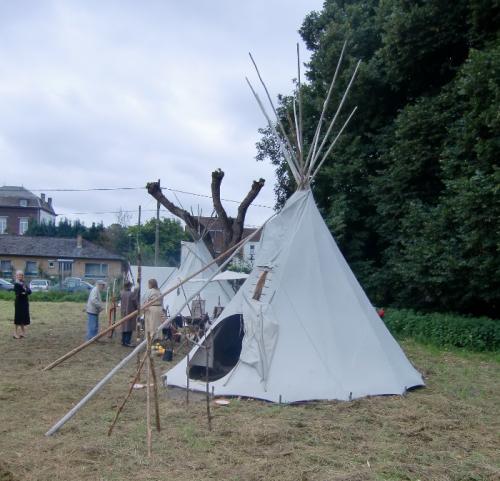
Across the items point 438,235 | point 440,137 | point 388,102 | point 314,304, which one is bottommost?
point 314,304

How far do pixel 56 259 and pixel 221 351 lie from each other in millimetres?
41653

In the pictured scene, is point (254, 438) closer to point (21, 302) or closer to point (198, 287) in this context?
point (21, 302)

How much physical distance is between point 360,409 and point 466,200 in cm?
661

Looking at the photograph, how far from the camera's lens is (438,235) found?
1395 cm

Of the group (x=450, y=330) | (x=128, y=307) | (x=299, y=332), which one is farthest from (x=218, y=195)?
(x=299, y=332)

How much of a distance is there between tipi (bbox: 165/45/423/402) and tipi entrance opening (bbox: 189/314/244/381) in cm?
1

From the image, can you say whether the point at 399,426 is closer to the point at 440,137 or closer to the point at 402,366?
the point at 402,366

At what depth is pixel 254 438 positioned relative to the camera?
18.7 feet

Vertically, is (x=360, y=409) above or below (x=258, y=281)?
below

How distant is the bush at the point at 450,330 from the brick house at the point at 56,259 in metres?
35.2

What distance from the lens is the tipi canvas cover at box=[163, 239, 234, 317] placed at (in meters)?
15.2

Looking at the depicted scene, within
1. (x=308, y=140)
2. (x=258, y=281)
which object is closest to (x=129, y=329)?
(x=258, y=281)

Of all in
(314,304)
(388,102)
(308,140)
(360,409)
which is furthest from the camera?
(308,140)

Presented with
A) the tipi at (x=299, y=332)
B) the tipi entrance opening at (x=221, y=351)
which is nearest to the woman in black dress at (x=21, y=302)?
the tipi entrance opening at (x=221, y=351)
